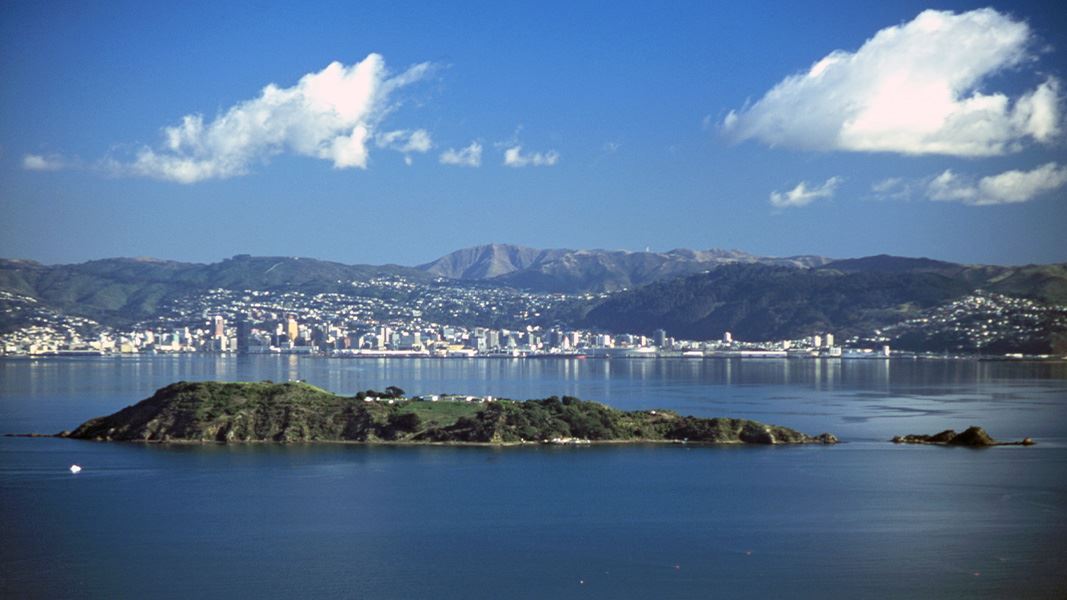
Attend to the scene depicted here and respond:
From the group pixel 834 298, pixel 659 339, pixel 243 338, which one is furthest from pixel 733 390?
pixel 834 298

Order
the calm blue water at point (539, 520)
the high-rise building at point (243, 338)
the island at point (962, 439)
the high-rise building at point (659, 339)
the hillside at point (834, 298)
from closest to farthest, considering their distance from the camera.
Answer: the calm blue water at point (539, 520), the island at point (962, 439), the high-rise building at point (243, 338), the hillside at point (834, 298), the high-rise building at point (659, 339)

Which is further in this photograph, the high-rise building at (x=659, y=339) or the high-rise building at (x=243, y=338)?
the high-rise building at (x=659, y=339)

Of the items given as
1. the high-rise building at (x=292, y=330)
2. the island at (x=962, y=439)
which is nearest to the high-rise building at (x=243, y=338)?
the high-rise building at (x=292, y=330)

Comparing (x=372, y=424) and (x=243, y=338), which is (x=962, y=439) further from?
(x=243, y=338)

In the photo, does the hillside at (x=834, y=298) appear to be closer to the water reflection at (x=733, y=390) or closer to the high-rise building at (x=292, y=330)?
the water reflection at (x=733, y=390)

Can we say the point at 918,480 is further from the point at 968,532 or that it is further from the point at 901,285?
the point at 901,285

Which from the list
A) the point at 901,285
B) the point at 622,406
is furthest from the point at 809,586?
the point at 901,285

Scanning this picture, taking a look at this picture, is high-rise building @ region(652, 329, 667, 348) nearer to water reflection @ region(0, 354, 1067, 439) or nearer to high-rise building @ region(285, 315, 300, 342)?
high-rise building @ region(285, 315, 300, 342)
